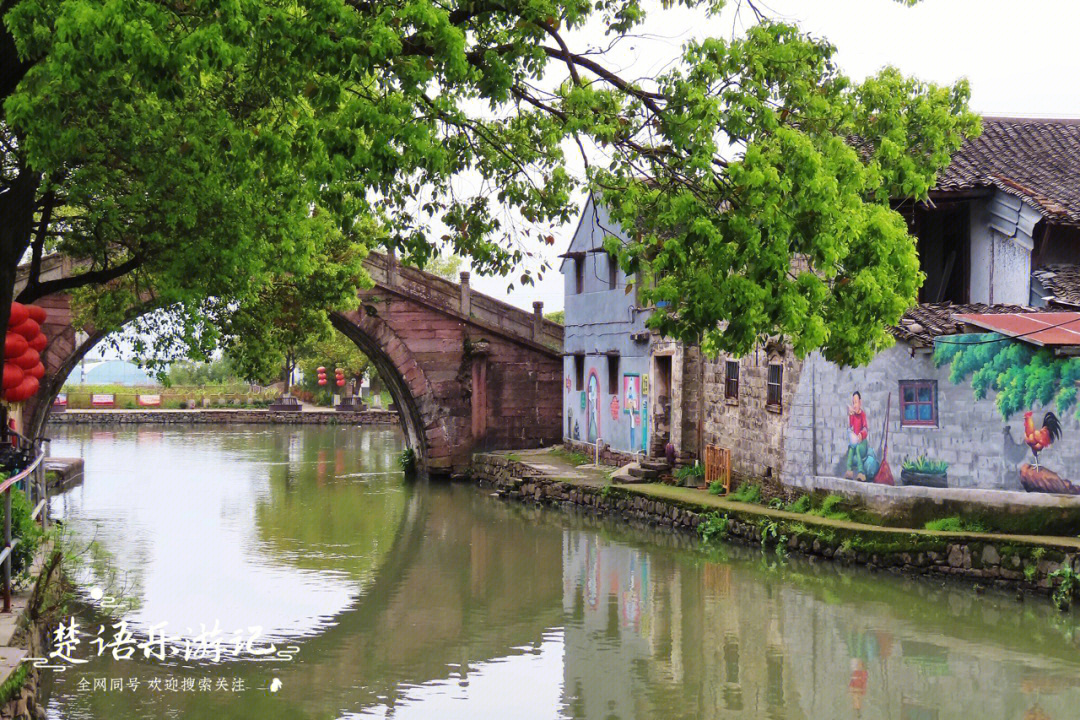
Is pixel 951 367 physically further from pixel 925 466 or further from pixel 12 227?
pixel 12 227

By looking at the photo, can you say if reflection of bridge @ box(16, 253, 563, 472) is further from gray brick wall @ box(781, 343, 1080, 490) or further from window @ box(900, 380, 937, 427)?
window @ box(900, 380, 937, 427)

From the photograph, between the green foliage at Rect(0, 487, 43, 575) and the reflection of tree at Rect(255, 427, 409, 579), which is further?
the reflection of tree at Rect(255, 427, 409, 579)

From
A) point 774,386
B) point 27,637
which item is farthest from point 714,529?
point 27,637

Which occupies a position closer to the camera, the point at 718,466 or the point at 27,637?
the point at 27,637

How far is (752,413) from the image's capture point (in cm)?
1881

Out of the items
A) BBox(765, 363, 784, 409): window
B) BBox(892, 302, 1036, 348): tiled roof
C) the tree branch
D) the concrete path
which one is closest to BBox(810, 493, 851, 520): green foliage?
the concrete path

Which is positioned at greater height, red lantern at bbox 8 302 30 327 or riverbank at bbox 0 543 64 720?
red lantern at bbox 8 302 30 327

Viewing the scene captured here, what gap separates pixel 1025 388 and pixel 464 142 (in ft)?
23.2

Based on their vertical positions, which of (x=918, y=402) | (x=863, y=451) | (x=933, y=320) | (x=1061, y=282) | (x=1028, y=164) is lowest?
(x=863, y=451)

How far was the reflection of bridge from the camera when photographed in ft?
89.6

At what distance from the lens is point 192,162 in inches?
411

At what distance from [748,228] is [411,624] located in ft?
19.9

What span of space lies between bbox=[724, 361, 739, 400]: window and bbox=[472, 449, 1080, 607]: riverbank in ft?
4.91

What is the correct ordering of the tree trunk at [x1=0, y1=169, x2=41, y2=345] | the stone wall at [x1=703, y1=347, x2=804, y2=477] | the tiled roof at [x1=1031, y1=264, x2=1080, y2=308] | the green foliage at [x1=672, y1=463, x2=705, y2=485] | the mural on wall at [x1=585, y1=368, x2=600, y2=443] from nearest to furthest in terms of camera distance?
the tree trunk at [x1=0, y1=169, x2=41, y2=345] → the tiled roof at [x1=1031, y1=264, x2=1080, y2=308] → the stone wall at [x1=703, y1=347, x2=804, y2=477] → the green foliage at [x1=672, y1=463, x2=705, y2=485] → the mural on wall at [x1=585, y1=368, x2=600, y2=443]
